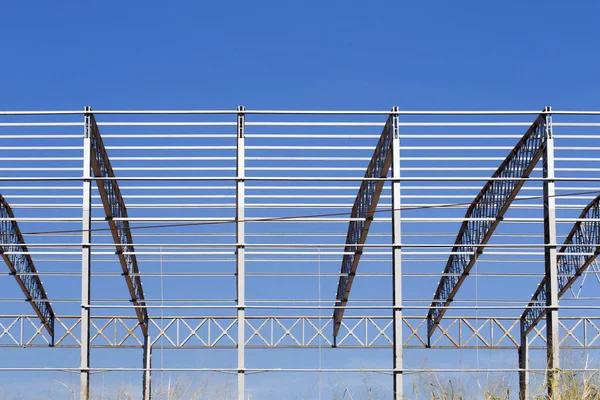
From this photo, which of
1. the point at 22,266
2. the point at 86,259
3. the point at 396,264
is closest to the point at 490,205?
the point at 396,264

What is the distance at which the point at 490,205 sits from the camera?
22.5 metres

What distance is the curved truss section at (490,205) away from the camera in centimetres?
2000

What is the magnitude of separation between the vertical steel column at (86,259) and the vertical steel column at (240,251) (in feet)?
8.81

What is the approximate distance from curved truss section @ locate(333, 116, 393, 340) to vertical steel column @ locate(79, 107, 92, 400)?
4529 millimetres

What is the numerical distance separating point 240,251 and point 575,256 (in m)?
11.8

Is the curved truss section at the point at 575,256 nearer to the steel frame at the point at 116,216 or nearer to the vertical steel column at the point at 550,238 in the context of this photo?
the vertical steel column at the point at 550,238

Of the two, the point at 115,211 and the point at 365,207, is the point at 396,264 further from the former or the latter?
the point at 115,211

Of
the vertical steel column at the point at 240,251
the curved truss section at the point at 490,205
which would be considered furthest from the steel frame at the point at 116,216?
the curved truss section at the point at 490,205

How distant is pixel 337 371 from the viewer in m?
18.3

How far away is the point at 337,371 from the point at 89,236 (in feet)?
17.0

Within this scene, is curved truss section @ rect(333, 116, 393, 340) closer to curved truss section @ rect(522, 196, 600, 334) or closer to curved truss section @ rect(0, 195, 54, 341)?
curved truss section @ rect(522, 196, 600, 334)

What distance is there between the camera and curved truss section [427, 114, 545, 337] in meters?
20.0

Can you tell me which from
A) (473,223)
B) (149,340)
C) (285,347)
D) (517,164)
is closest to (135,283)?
(149,340)

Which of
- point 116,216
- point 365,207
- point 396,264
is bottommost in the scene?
point 396,264
